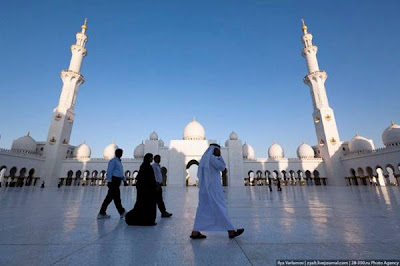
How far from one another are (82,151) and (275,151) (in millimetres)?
35683

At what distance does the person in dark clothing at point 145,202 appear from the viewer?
11.2 feet

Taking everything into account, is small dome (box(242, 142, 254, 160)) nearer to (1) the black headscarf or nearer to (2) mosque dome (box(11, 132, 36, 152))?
(1) the black headscarf

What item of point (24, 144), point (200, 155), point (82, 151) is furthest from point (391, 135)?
point (24, 144)

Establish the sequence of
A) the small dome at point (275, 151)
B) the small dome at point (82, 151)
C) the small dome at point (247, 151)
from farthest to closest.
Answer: the small dome at point (247, 151) < the small dome at point (82, 151) < the small dome at point (275, 151)

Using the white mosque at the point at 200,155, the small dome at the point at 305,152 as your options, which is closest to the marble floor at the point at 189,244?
the white mosque at the point at 200,155

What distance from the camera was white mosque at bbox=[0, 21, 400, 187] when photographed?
28.4 metres

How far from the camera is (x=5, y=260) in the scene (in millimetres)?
1802

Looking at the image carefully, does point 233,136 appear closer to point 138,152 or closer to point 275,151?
point 275,151

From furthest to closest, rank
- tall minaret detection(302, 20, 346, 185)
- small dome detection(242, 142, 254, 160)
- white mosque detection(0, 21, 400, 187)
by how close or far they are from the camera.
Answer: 1. small dome detection(242, 142, 254, 160)
2. tall minaret detection(302, 20, 346, 185)
3. white mosque detection(0, 21, 400, 187)

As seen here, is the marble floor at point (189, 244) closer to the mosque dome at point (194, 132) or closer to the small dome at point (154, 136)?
the small dome at point (154, 136)

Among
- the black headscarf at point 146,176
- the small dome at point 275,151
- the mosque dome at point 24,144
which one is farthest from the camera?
the small dome at point 275,151

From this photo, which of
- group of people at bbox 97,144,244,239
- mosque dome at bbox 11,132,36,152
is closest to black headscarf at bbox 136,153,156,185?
group of people at bbox 97,144,244,239

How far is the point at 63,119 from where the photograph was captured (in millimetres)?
32000

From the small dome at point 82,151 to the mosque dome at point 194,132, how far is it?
750 inches
